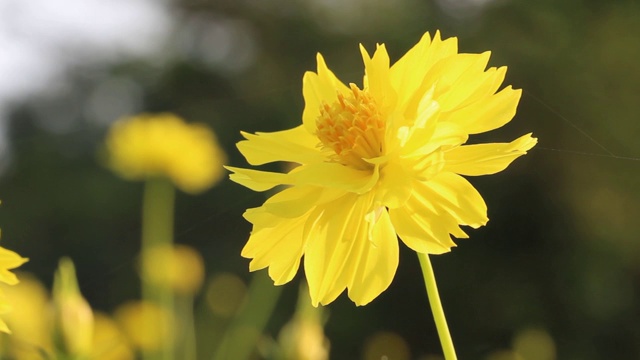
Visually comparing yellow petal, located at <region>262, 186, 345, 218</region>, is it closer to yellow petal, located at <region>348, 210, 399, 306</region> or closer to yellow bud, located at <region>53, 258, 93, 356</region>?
yellow petal, located at <region>348, 210, 399, 306</region>

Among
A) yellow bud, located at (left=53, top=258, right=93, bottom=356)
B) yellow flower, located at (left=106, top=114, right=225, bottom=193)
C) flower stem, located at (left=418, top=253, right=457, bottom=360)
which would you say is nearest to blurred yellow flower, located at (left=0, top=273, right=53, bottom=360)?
yellow flower, located at (left=106, top=114, right=225, bottom=193)

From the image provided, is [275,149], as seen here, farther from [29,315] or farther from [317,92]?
[29,315]

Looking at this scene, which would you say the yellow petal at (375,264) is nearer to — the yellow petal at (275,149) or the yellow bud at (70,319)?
the yellow petal at (275,149)

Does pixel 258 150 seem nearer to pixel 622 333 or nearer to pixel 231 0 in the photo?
pixel 622 333

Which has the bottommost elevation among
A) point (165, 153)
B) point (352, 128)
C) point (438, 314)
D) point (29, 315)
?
point (438, 314)

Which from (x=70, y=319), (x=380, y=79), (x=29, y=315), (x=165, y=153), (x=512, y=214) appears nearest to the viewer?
(x=380, y=79)

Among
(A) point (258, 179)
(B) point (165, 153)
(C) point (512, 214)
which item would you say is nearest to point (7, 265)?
(A) point (258, 179)
